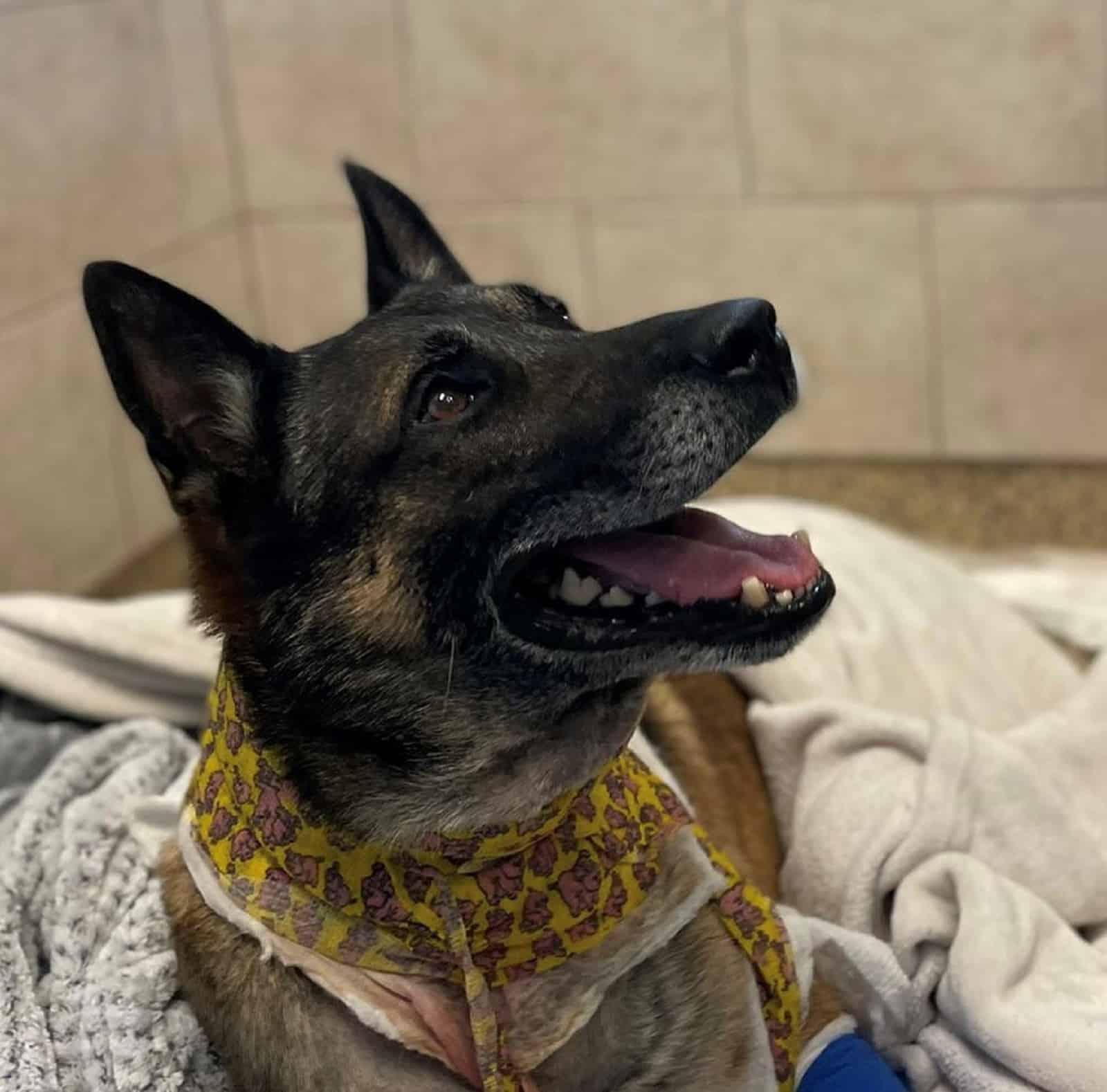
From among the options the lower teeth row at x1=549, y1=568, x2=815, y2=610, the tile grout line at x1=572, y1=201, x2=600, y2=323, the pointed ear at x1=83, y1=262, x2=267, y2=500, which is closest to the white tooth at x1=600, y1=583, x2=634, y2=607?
the lower teeth row at x1=549, y1=568, x2=815, y2=610

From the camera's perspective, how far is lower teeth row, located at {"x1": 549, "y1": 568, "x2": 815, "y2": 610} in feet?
3.62

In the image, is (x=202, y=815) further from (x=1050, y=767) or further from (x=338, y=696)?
(x=1050, y=767)

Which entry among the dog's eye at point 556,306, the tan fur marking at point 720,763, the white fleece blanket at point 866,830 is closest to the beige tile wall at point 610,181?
the white fleece blanket at point 866,830

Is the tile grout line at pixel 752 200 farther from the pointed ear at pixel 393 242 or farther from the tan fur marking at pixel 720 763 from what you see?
the pointed ear at pixel 393 242

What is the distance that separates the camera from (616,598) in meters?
1.12

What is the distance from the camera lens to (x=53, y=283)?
272 cm

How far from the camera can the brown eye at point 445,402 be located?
115 cm

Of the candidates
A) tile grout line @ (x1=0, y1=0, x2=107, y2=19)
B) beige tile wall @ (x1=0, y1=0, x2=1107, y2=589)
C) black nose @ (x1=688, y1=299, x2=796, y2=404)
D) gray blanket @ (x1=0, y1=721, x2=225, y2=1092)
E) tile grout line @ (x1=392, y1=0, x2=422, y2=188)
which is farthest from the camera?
tile grout line @ (x1=392, y1=0, x2=422, y2=188)

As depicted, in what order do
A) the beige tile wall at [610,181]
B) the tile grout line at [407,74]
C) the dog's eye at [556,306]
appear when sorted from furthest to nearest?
the tile grout line at [407,74] → the beige tile wall at [610,181] → the dog's eye at [556,306]

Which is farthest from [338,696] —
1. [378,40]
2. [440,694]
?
[378,40]

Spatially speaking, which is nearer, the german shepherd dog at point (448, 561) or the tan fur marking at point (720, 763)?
the german shepherd dog at point (448, 561)

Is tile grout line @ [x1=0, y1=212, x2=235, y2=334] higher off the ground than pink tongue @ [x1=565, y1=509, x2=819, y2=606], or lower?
lower

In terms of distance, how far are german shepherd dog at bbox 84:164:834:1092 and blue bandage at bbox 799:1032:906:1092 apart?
11cm

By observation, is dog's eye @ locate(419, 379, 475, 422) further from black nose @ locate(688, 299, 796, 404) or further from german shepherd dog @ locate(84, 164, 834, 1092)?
black nose @ locate(688, 299, 796, 404)
